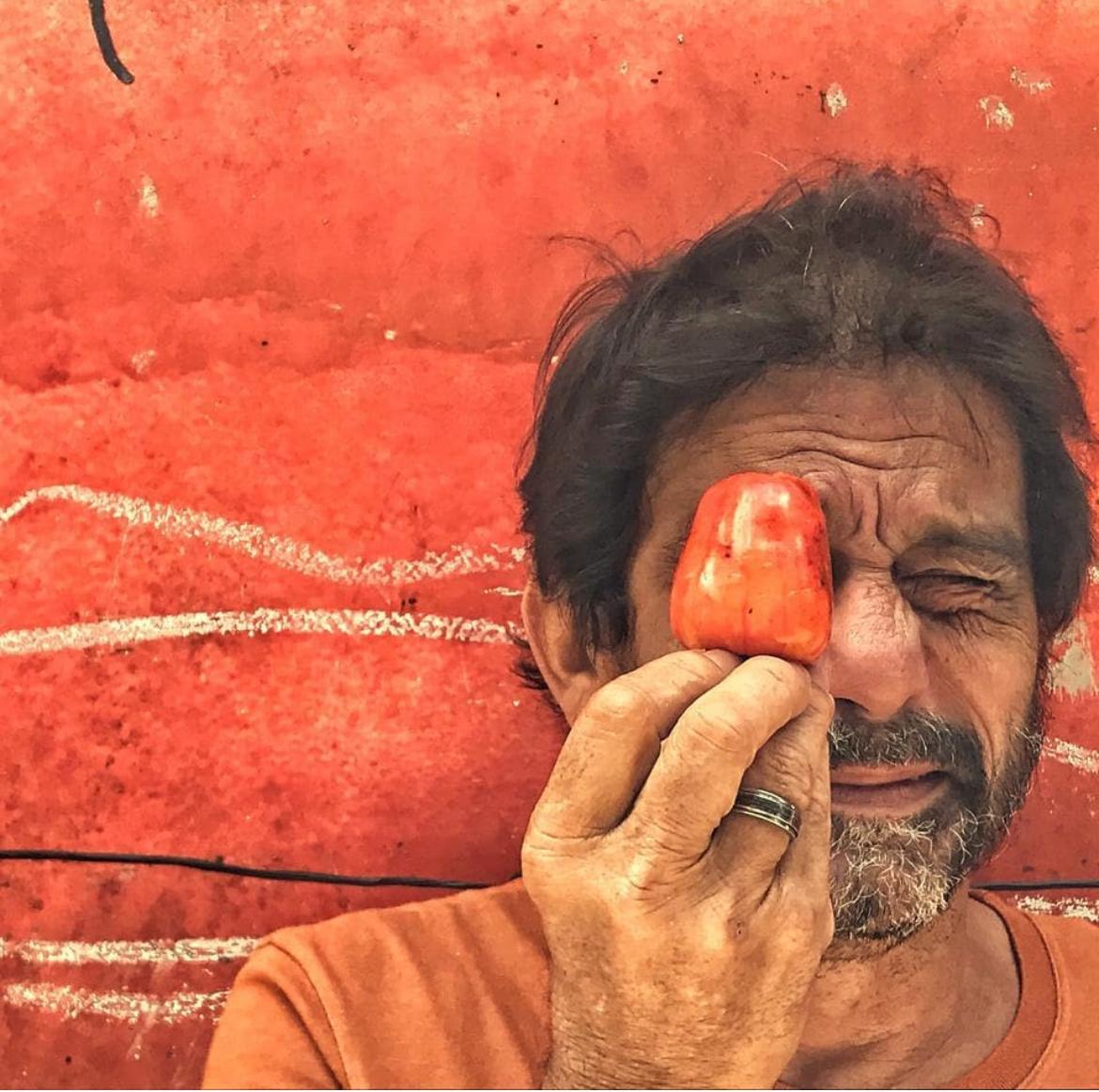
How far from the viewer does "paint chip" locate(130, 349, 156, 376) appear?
185 cm

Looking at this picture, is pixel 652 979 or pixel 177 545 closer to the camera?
pixel 652 979

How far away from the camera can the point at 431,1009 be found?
1.43 meters

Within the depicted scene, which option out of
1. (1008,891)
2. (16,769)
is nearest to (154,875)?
(16,769)

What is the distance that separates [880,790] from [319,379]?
108cm

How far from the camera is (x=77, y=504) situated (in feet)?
5.98

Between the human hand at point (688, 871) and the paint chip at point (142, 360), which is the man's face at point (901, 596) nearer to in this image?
the human hand at point (688, 871)

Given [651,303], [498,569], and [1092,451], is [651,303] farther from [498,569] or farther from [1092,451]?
[1092,451]

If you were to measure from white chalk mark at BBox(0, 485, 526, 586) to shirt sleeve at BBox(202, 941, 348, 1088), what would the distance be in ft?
1.98

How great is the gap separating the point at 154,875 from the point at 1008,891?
1.35 meters

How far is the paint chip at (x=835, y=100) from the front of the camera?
1.94 m

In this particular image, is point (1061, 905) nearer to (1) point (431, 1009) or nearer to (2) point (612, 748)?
(1) point (431, 1009)

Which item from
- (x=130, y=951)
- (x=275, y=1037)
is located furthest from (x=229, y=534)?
(x=275, y=1037)

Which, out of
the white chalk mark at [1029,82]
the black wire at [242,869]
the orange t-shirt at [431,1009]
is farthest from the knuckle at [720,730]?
the white chalk mark at [1029,82]

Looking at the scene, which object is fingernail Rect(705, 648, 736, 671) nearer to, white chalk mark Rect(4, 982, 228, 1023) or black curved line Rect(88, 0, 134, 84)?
white chalk mark Rect(4, 982, 228, 1023)
